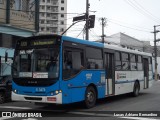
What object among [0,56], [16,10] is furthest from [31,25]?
[0,56]

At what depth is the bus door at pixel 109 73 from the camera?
13.3 meters

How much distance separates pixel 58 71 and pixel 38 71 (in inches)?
32.6

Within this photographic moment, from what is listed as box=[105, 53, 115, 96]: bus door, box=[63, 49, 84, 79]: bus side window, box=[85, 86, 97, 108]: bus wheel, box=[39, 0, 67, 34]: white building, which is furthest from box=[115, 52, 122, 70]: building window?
box=[39, 0, 67, 34]: white building

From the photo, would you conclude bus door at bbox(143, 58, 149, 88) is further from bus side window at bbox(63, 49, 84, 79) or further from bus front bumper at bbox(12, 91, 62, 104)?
bus front bumper at bbox(12, 91, 62, 104)

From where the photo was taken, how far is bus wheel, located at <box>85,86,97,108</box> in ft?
37.6

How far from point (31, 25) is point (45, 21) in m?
76.2

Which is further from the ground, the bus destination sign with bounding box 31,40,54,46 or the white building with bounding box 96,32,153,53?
the white building with bounding box 96,32,153,53

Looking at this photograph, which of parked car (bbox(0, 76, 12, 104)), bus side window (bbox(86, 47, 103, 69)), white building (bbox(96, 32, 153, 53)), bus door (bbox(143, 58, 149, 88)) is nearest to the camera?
bus side window (bbox(86, 47, 103, 69))

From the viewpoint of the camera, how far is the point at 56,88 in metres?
9.71

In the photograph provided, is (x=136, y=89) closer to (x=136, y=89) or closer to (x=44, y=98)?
(x=136, y=89)

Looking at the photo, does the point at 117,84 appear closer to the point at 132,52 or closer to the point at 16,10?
the point at 132,52

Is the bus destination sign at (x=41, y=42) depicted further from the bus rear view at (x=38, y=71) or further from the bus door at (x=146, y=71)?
the bus door at (x=146, y=71)

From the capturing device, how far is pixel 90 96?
11.7 meters

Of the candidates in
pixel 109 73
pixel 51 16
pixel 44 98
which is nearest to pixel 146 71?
pixel 109 73
